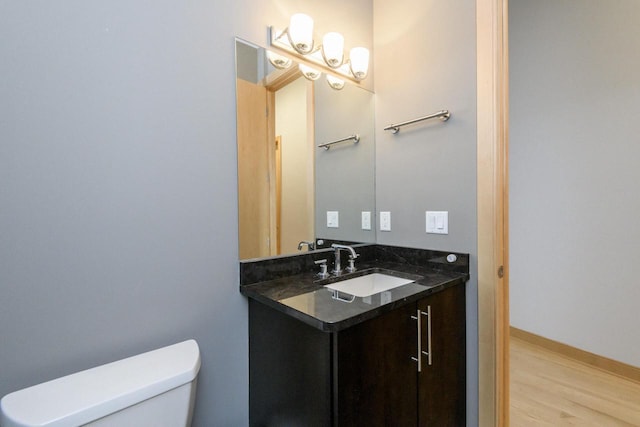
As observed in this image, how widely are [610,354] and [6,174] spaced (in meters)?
3.36

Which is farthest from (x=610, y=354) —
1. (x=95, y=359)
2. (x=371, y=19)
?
(x=95, y=359)

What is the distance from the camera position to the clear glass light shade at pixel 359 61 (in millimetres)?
1632

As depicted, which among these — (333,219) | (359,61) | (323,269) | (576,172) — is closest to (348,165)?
(333,219)

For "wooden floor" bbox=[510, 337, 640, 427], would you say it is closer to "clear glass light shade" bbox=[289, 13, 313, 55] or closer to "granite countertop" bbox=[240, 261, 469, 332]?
"granite countertop" bbox=[240, 261, 469, 332]

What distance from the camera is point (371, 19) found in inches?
70.9

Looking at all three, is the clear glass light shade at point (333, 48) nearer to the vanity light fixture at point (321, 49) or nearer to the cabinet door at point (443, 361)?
the vanity light fixture at point (321, 49)

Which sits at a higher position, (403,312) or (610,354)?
(403,312)

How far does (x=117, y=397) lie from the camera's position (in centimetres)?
74

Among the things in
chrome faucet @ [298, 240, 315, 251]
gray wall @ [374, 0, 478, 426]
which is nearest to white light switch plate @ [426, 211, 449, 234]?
gray wall @ [374, 0, 478, 426]

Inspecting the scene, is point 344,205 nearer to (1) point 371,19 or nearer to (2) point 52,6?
(1) point 371,19

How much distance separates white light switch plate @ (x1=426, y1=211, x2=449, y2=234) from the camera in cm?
147

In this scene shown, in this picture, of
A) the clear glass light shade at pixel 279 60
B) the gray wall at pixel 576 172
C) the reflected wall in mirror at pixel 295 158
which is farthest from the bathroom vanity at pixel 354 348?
the gray wall at pixel 576 172

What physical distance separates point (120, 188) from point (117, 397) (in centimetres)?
62

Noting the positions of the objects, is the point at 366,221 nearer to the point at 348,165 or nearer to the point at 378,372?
the point at 348,165
